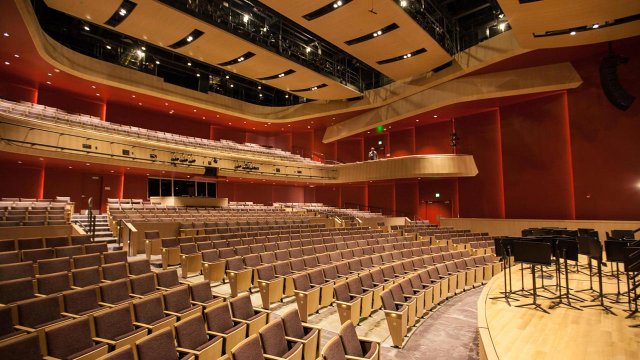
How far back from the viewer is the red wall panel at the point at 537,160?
8539 mm

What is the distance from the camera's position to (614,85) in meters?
7.07

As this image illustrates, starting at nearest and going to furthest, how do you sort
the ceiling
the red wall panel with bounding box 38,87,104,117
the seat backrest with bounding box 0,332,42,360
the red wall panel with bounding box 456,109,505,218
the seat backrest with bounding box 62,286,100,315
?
1. the seat backrest with bounding box 0,332,42,360
2. the seat backrest with bounding box 62,286,100,315
3. the ceiling
4. the red wall panel with bounding box 456,109,505,218
5. the red wall panel with bounding box 38,87,104,117

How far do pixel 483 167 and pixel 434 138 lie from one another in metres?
2.15

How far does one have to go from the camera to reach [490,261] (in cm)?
548

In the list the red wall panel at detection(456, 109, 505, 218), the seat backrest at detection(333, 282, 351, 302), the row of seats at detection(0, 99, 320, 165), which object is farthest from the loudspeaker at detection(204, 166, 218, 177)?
the seat backrest at detection(333, 282, 351, 302)

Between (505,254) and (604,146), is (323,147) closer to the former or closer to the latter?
(604,146)

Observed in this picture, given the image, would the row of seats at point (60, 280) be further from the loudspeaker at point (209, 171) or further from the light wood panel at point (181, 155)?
the loudspeaker at point (209, 171)

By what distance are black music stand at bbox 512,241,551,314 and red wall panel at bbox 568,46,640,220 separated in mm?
6307

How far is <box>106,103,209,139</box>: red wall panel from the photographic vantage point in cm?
1187

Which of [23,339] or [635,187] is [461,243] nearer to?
[635,187]

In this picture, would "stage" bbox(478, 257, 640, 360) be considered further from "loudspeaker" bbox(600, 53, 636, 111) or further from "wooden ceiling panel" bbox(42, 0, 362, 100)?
"wooden ceiling panel" bbox(42, 0, 362, 100)

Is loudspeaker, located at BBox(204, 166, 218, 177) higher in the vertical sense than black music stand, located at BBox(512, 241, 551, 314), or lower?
higher

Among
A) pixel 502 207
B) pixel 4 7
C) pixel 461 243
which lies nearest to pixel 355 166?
pixel 502 207

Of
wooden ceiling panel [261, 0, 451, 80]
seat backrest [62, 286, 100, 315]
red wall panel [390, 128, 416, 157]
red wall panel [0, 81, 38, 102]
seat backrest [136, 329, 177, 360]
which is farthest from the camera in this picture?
red wall panel [390, 128, 416, 157]
